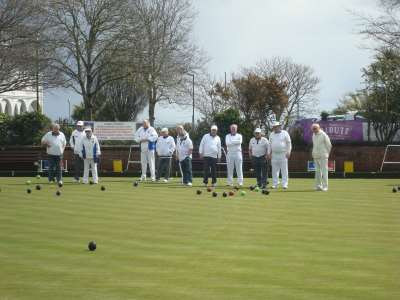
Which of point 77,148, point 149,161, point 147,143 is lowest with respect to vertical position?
point 149,161

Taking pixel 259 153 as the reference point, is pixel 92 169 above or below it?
below

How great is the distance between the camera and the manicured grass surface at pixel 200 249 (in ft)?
23.2

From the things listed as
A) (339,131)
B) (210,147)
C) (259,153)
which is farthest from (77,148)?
(339,131)

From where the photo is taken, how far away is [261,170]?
Result: 68.1 feet

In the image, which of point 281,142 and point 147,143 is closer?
point 281,142

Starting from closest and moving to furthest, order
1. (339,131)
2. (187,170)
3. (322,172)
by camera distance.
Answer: (322,172) < (187,170) < (339,131)

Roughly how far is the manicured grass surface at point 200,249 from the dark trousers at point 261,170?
452 centimetres

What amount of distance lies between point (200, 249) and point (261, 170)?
11621 millimetres

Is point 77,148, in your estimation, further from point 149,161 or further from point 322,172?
point 322,172

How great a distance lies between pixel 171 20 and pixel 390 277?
134 feet

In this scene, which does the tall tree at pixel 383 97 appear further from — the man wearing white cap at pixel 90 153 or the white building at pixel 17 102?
the white building at pixel 17 102

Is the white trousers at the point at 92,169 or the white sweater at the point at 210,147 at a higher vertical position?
the white sweater at the point at 210,147

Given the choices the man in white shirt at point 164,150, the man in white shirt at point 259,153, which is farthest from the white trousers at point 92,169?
the man in white shirt at point 259,153

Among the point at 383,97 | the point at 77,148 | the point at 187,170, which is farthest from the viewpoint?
the point at 383,97
